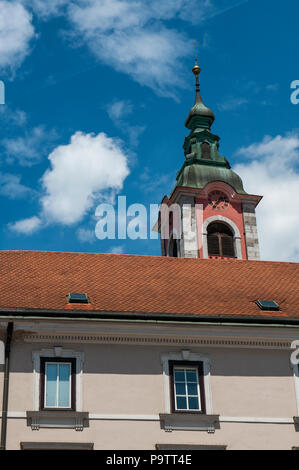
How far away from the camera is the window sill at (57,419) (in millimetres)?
17625

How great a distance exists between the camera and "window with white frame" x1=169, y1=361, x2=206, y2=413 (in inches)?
728

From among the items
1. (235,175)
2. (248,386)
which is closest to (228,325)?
(248,386)

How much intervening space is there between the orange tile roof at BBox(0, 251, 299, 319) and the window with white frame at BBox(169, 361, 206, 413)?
4.43 feet

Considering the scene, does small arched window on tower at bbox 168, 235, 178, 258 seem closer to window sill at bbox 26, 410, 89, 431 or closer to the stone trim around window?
window sill at bbox 26, 410, 89, 431

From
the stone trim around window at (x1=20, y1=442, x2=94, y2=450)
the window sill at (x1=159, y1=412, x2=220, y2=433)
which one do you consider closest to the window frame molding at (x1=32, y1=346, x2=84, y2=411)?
the stone trim around window at (x1=20, y1=442, x2=94, y2=450)

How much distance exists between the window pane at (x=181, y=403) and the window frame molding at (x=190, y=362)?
0.20 meters

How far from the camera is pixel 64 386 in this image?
59.9ft

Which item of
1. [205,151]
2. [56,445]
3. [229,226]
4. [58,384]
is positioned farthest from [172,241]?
[56,445]

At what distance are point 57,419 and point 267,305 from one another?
256 inches

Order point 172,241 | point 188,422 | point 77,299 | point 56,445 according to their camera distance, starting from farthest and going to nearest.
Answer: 1. point 172,241
2. point 77,299
3. point 188,422
4. point 56,445

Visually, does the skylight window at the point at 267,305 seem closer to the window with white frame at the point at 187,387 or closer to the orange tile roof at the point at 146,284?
the orange tile roof at the point at 146,284

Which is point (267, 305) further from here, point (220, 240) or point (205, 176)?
point (205, 176)

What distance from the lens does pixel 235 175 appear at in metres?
52.7

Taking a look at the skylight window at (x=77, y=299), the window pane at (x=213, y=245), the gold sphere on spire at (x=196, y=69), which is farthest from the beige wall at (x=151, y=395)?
the gold sphere on spire at (x=196, y=69)
